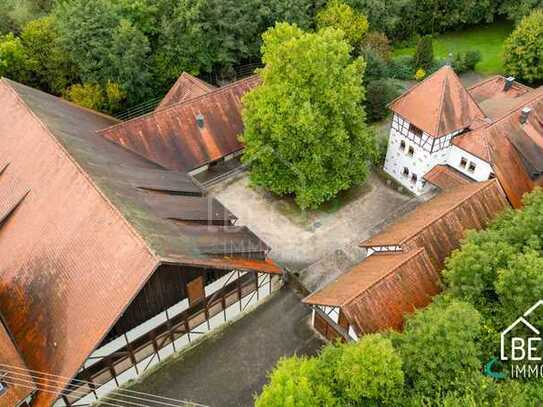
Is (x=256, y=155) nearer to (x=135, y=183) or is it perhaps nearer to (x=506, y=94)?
(x=135, y=183)

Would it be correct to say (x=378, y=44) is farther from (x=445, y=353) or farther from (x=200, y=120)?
(x=445, y=353)

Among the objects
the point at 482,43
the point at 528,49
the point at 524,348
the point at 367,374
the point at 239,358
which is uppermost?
the point at 367,374

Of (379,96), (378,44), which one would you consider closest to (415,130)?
(379,96)

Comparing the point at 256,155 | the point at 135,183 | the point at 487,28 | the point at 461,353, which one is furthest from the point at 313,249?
the point at 487,28

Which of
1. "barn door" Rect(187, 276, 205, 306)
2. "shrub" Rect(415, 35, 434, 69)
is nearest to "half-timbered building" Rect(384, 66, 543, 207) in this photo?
"shrub" Rect(415, 35, 434, 69)

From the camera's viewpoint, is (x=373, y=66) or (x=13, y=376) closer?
(x=13, y=376)

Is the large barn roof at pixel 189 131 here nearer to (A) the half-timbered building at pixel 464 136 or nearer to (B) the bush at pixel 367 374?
(A) the half-timbered building at pixel 464 136

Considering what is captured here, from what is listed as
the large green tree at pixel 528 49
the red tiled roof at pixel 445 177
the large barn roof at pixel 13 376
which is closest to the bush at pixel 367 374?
the large barn roof at pixel 13 376
